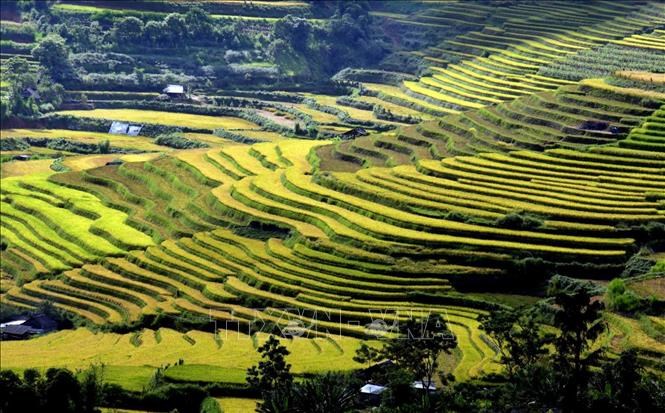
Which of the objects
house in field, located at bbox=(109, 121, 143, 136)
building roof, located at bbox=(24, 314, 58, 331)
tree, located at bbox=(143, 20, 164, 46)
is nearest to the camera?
building roof, located at bbox=(24, 314, 58, 331)

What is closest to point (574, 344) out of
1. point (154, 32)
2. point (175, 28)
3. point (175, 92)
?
point (175, 92)

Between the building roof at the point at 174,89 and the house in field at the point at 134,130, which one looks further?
the building roof at the point at 174,89

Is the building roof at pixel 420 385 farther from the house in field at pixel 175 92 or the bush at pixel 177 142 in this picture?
the house in field at pixel 175 92

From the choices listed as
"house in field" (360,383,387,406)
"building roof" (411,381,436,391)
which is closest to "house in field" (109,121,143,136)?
"house in field" (360,383,387,406)

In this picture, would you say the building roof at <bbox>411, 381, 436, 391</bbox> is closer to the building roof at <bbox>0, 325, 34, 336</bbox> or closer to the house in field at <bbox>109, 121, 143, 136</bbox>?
the building roof at <bbox>0, 325, 34, 336</bbox>

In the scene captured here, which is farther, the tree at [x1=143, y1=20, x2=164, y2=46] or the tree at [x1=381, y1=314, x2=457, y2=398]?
the tree at [x1=143, y1=20, x2=164, y2=46]

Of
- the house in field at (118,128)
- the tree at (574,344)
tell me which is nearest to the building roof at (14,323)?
the tree at (574,344)

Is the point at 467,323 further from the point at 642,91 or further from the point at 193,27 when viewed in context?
the point at 193,27

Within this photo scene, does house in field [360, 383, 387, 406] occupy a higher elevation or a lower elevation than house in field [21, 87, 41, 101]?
lower
